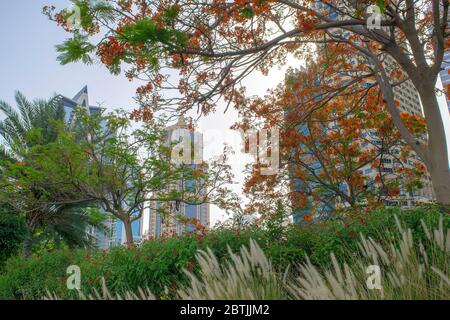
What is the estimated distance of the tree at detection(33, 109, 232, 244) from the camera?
11.2m

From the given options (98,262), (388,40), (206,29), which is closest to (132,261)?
(98,262)

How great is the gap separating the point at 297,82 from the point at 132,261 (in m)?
7.18

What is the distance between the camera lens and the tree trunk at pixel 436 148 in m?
5.41

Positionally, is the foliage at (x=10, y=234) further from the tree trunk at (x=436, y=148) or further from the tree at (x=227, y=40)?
the tree trunk at (x=436, y=148)

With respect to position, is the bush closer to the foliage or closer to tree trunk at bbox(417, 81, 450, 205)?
tree trunk at bbox(417, 81, 450, 205)

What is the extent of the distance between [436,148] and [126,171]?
9702 mm

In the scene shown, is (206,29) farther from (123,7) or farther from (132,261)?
(132,261)

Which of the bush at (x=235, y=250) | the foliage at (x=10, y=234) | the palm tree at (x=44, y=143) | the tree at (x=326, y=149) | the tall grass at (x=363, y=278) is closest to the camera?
the tall grass at (x=363, y=278)

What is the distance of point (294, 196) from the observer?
10.4 m

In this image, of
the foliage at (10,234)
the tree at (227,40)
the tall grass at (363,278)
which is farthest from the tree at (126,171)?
the tall grass at (363,278)

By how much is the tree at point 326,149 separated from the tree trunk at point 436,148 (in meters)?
3.20

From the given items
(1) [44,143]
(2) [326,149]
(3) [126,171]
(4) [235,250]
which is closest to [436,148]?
(4) [235,250]

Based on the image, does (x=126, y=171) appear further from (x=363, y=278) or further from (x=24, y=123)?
(x=363, y=278)

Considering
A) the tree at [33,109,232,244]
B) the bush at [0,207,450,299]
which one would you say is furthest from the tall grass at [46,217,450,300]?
the tree at [33,109,232,244]
